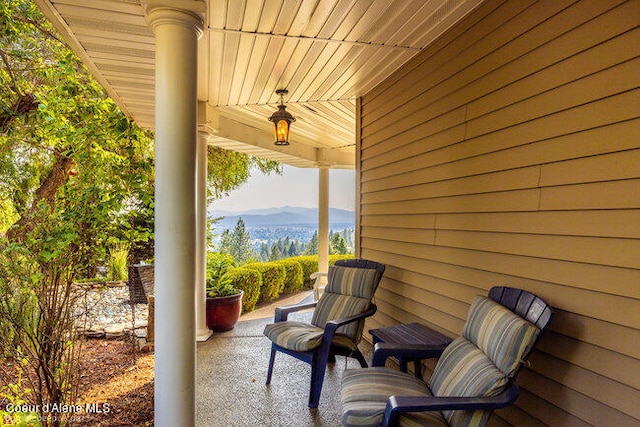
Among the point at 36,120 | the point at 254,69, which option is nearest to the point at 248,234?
the point at 36,120

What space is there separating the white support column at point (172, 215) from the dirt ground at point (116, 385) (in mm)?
860

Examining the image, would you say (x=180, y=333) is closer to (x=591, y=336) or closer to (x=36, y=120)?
(x=591, y=336)

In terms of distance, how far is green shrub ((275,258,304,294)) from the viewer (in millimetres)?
7848

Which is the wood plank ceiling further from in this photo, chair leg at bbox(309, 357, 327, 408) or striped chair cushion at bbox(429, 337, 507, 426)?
chair leg at bbox(309, 357, 327, 408)

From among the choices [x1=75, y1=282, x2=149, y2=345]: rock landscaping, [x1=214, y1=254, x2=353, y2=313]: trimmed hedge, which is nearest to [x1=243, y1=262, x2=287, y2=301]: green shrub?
[x1=214, y1=254, x2=353, y2=313]: trimmed hedge

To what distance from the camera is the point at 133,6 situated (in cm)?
206

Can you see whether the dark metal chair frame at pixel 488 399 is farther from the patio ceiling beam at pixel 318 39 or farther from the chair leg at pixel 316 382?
the patio ceiling beam at pixel 318 39

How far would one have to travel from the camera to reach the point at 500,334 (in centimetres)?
180

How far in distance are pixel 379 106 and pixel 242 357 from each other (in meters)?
3.01

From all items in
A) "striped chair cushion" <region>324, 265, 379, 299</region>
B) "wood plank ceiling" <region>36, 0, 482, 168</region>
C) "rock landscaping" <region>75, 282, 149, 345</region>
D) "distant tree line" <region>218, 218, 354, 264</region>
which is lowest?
"rock landscaping" <region>75, 282, 149, 345</region>

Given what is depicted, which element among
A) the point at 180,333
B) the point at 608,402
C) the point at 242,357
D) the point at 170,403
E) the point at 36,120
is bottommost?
the point at 242,357

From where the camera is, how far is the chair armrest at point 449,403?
1642 mm

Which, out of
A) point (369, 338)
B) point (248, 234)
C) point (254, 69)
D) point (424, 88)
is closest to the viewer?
point (424, 88)

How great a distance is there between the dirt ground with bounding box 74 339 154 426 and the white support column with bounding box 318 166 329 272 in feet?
11.9
